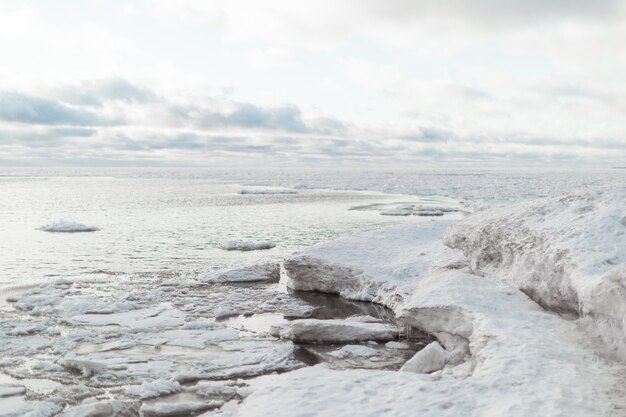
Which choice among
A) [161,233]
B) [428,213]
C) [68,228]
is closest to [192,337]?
[161,233]

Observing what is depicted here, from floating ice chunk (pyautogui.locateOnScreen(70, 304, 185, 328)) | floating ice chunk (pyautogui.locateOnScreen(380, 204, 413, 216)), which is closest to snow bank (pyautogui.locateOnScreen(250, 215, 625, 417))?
floating ice chunk (pyautogui.locateOnScreen(70, 304, 185, 328))

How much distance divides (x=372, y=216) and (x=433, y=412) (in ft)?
104

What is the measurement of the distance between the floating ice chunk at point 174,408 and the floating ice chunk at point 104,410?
0.19 m

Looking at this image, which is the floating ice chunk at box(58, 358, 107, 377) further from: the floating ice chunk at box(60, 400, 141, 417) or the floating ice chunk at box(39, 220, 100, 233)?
the floating ice chunk at box(39, 220, 100, 233)

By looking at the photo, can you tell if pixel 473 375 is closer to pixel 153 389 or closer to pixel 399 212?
pixel 153 389

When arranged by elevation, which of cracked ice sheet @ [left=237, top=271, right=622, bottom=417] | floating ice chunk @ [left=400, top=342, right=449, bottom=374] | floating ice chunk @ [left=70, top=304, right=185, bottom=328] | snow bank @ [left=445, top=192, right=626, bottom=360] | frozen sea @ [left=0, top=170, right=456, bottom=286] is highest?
snow bank @ [left=445, top=192, right=626, bottom=360]

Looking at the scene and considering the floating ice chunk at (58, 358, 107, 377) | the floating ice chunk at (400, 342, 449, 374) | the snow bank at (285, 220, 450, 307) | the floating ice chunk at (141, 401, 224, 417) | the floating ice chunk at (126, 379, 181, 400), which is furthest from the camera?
the snow bank at (285, 220, 450, 307)

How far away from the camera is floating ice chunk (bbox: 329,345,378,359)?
10.9 m

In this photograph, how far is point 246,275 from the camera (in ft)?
59.5

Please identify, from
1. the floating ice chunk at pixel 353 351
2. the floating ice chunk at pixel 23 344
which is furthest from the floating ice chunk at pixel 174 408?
the floating ice chunk at pixel 23 344

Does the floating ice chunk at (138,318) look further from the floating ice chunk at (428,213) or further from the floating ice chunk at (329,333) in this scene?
the floating ice chunk at (428,213)

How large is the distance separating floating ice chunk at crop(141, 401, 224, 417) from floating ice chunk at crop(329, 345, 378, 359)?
120 inches

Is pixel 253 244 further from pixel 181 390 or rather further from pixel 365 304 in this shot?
pixel 181 390

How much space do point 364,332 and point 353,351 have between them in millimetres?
914
